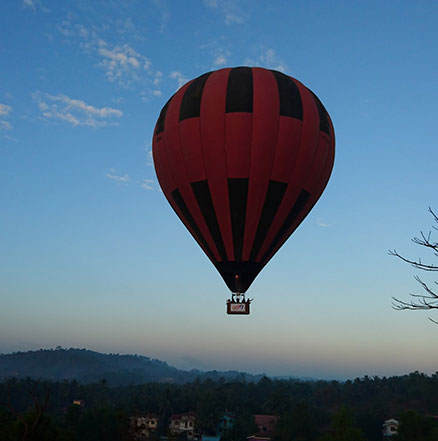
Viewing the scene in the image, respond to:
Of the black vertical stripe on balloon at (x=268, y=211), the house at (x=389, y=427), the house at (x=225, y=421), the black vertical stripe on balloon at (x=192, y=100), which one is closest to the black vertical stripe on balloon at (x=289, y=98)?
the black vertical stripe on balloon at (x=268, y=211)

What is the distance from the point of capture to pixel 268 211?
20281 millimetres

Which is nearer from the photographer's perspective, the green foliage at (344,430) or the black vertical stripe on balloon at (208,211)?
the black vertical stripe on balloon at (208,211)

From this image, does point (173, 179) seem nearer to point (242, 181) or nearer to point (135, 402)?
point (242, 181)

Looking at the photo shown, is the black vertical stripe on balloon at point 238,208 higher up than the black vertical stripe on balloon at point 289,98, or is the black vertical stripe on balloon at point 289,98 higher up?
the black vertical stripe on balloon at point 289,98

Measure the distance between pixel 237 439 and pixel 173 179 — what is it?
47131 mm

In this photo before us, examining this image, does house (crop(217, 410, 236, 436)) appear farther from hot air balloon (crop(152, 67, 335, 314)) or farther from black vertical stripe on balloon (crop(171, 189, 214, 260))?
hot air balloon (crop(152, 67, 335, 314))

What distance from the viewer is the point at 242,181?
19781 millimetres

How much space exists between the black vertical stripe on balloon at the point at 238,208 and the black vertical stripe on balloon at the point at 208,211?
631 mm

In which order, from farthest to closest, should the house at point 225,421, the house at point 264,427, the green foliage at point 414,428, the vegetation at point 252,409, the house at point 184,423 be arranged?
the house at point 184,423, the house at point 225,421, the house at point 264,427, the green foliage at point 414,428, the vegetation at point 252,409

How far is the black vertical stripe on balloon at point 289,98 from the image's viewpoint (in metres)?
20.1

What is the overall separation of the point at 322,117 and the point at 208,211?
679cm

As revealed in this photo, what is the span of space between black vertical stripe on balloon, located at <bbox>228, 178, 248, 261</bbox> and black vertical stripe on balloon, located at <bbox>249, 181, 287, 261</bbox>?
2.06ft

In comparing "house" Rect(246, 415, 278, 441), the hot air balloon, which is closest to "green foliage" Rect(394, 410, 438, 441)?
"house" Rect(246, 415, 278, 441)

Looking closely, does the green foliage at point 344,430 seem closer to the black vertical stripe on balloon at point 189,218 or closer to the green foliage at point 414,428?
the green foliage at point 414,428
